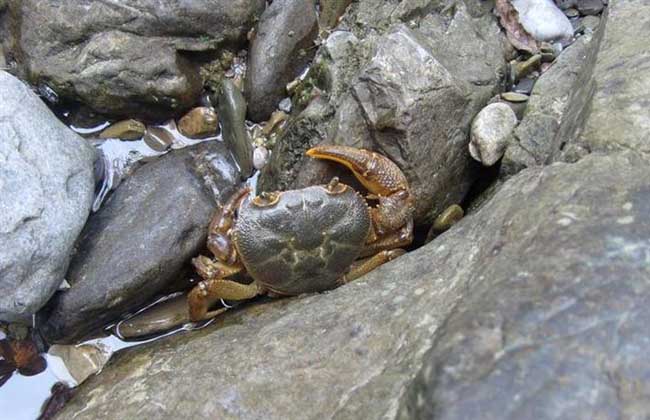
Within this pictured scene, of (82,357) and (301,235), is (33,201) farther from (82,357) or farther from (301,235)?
(301,235)

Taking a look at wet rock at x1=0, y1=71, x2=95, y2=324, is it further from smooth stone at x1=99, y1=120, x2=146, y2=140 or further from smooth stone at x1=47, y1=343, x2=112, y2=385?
smooth stone at x1=99, y1=120, x2=146, y2=140

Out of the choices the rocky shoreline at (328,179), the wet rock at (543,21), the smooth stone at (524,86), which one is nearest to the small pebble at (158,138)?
the rocky shoreline at (328,179)

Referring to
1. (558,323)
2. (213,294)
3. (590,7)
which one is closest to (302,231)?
(213,294)

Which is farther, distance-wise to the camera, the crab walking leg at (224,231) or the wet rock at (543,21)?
the wet rock at (543,21)

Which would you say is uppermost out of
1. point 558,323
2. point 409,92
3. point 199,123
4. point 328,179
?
point 199,123

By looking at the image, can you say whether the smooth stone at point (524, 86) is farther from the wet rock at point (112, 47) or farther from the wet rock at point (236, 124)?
the wet rock at point (112, 47)

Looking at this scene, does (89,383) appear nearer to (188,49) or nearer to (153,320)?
(153,320)

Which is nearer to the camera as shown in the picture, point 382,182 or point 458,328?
point 458,328

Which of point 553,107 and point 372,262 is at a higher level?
point 553,107
